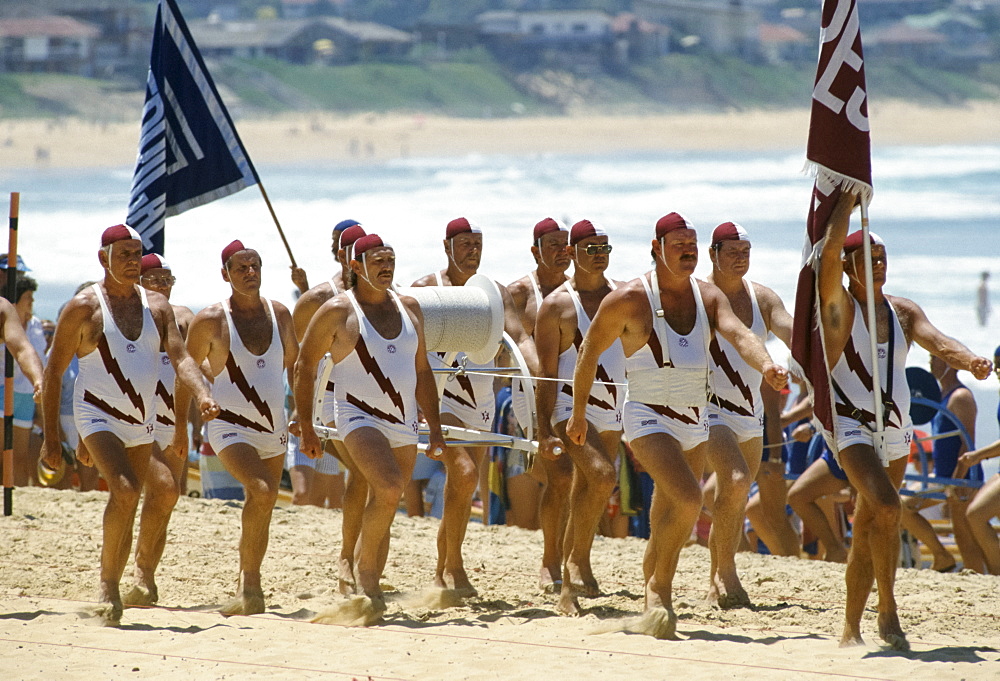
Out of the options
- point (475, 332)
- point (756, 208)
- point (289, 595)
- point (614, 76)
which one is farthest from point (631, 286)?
point (614, 76)

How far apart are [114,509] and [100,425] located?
45 cm

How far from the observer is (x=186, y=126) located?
1091 centimetres

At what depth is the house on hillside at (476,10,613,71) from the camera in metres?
96.5

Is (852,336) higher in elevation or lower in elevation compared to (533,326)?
lower

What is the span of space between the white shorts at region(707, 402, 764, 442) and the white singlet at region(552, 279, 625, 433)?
0.53 m

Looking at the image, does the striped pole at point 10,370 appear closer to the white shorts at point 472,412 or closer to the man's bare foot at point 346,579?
the man's bare foot at point 346,579

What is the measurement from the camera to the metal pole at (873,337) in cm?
675

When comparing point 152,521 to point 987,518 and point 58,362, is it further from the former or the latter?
point 987,518

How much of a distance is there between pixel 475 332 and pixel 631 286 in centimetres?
126

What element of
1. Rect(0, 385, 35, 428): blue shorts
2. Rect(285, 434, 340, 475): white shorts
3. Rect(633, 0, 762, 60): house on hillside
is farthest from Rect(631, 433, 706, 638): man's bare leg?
Rect(633, 0, 762, 60): house on hillside

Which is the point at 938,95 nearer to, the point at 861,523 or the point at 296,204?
the point at 296,204

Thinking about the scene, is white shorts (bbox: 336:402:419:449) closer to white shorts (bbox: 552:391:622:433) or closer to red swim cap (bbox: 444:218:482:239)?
white shorts (bbox: 552:391:622:433)

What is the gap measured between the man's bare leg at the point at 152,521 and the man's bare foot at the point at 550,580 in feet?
7.34

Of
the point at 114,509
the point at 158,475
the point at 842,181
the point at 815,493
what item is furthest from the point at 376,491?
the point at 815,493
